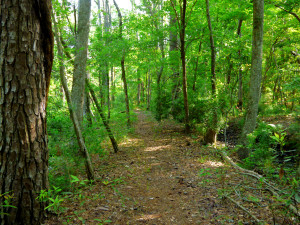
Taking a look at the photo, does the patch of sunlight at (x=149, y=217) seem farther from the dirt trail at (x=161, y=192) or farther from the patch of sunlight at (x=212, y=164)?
the patch of sunlight at (x=212, y=164)

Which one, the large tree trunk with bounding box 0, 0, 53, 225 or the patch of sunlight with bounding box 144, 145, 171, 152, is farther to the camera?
the patch of sunlight with bounding box 144, 145, 171, 152

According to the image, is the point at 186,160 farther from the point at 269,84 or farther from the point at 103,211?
the point at 269,84

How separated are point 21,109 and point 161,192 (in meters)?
3.49

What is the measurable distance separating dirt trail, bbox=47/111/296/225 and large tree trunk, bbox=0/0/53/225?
2.30 feet

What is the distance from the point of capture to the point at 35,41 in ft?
8.40

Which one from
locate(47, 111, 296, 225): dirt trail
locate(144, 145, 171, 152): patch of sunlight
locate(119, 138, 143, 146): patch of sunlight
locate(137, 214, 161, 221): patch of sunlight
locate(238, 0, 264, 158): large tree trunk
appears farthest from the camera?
locate(119, 138, 143, 146): patch of sunlight

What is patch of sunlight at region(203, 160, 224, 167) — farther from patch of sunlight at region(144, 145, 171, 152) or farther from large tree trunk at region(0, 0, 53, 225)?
large tree trunk at region(0, 0, 53, 225)

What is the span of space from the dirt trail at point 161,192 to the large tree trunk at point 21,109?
702mm

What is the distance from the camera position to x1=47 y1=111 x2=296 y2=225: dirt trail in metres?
3.19

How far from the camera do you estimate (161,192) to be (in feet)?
14.7

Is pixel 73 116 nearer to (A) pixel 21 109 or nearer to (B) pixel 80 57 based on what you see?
(A) pixel 21 109

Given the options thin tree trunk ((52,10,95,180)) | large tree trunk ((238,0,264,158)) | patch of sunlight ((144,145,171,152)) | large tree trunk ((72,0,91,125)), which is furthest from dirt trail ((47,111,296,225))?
large tree trunk ((72,0,91,125))

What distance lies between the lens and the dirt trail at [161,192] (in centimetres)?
319

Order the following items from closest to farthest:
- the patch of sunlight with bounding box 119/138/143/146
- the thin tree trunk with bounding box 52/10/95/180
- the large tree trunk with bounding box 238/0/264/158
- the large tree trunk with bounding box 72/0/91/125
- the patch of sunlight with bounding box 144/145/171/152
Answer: the thin tree trunk with bounding box 52/10/95/180, the large tree trunk with bounding box 72/0/91/125, the large tree trunk with bounding box 238/0/264/158, the patch of sunlight with bounding box 144/145/171/152, the patch of sunlight with bounding box 119/138/143/146
